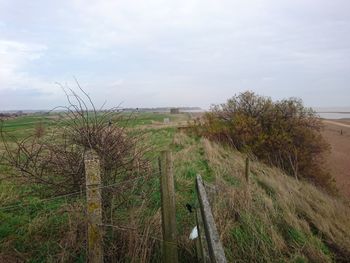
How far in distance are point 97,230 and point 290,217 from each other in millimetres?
4145

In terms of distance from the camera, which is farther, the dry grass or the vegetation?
the dry grass

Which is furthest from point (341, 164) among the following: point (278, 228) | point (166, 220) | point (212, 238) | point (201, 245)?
point (212, 238)

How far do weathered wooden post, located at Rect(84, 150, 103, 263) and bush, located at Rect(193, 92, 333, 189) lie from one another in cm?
1249

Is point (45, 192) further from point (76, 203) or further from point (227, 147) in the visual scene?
point (227, 147)

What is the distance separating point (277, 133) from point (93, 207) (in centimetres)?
1454

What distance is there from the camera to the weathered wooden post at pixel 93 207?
379cm

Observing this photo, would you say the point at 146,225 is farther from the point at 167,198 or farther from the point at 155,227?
the point at 167,198

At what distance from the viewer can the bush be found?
661 inches

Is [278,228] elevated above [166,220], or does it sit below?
below

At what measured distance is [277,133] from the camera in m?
17.2

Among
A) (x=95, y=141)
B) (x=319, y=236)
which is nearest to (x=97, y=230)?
(x=95, y=141)

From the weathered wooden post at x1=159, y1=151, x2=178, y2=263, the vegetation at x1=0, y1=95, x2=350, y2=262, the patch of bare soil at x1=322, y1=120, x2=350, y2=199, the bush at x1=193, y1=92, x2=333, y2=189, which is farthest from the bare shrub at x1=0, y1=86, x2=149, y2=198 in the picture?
the patch of bare soil at x1=322, y1=120, x2=350, y2=199

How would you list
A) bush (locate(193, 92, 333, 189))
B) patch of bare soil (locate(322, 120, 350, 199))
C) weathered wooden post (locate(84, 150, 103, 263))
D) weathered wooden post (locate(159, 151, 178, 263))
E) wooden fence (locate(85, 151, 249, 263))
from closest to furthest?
wooden fence (locate(85, 151, 249, 263))
weathered wooden post (locate(84, 150, 103, 263))
weathered wooden post (locate(159, 151, 178, 263))
bush (locate(193, 92, 333, 189))
patch of bare soil (locate(322, 120, 350, 199))

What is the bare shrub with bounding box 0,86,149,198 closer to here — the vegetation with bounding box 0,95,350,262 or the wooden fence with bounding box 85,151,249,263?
the vegetation with bounding box 0,95,350,262
